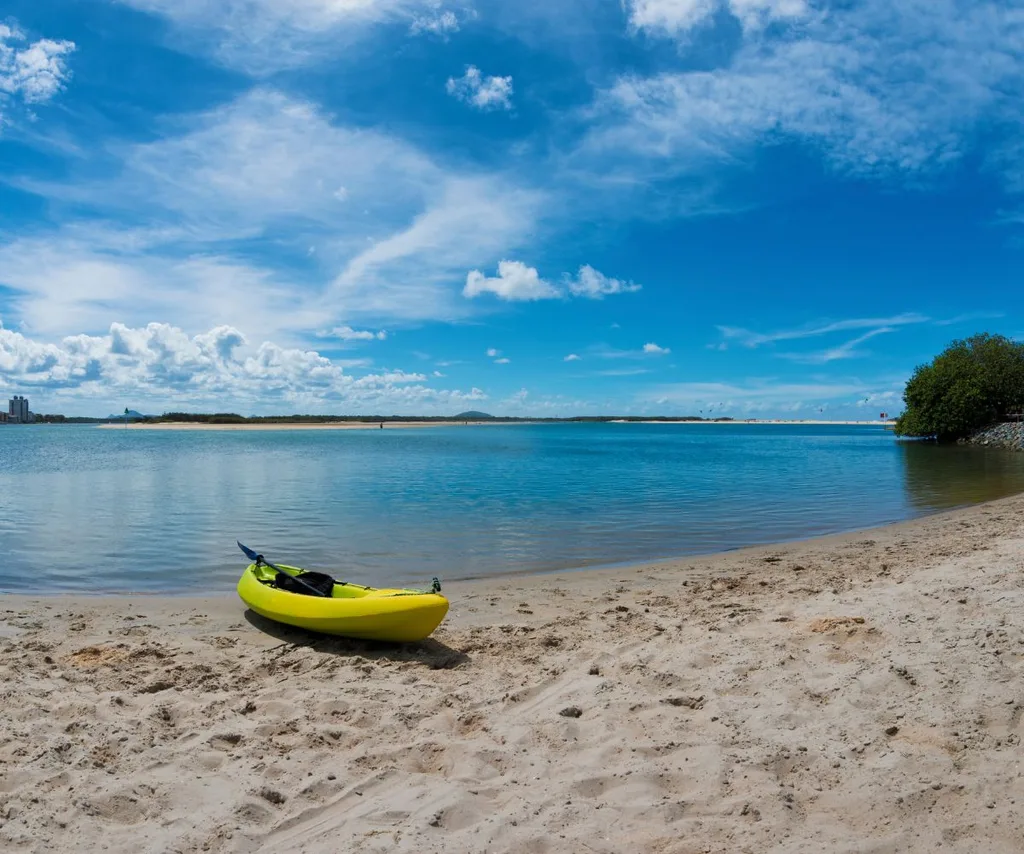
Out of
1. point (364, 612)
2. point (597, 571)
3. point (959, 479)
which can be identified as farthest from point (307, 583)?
point (959, 479)

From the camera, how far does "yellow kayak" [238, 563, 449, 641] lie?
7.41 m

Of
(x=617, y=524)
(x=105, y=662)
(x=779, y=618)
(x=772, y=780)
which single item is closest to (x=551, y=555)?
(x=617, y=524)

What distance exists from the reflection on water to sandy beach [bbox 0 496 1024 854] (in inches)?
643

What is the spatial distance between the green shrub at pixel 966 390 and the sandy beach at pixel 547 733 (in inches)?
2418

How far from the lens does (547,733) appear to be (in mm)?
5000

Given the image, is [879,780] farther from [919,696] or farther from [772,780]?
[919,696]

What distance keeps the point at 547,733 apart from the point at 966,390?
220ft

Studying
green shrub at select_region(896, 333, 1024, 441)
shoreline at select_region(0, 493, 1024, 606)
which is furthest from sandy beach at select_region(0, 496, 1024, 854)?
green shrub at select_region(896, 333, 1024, 441)

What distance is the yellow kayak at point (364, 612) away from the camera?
7414mm

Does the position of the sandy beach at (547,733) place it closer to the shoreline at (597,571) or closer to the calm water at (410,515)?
the shoreline at (597,571)

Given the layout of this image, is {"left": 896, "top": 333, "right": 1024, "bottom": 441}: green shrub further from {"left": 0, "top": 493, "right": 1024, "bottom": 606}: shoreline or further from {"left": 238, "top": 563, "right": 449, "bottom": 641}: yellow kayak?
{"left": 238, "top": 563, "right": 449, "bottom": 641}: yellow kayak

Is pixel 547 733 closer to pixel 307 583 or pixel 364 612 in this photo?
pixel 364 612

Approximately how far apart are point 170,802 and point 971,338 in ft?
261

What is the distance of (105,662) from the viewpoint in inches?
273
